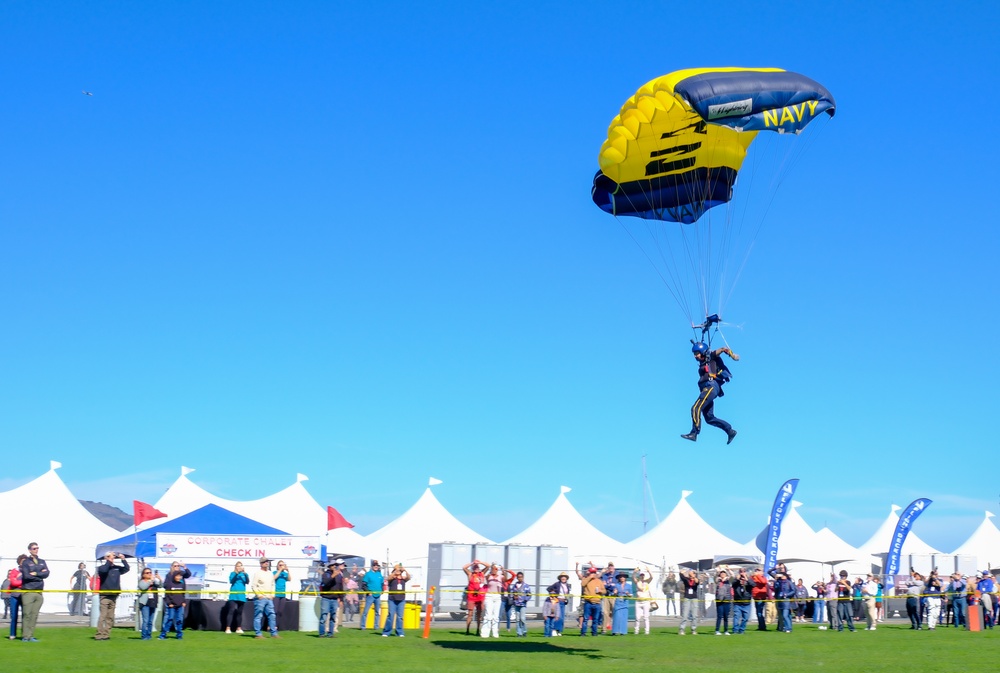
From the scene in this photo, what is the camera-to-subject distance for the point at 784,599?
22188 millimetres

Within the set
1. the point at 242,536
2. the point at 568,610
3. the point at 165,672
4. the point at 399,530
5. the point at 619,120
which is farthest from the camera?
the point at 399,530

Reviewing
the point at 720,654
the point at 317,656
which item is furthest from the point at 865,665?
the point at 317,656

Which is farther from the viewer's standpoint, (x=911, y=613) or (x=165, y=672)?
(x=911, y=613)

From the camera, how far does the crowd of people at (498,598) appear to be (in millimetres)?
16797

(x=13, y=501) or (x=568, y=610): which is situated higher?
(x=13, y=501)

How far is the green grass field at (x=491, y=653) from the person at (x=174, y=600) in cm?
55

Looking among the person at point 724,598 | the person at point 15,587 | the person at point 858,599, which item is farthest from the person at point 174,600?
the person at point 858,599

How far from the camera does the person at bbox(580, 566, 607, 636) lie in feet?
65.4

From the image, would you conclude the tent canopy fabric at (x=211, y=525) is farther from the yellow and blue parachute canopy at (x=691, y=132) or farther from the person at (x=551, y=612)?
the yellow and blue parachute canopy at (x=691, y=132)

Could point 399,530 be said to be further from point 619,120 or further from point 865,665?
point 865,665

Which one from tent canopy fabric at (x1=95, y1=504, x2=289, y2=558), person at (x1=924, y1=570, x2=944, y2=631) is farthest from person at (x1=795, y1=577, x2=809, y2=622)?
tent canopy fabric at (x1=95, y1=504, x2=289, y2=558)

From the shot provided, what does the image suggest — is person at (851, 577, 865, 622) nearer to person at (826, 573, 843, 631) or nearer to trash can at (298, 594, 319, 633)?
person at (826, 573, 843, 631)

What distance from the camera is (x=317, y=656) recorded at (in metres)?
14.9

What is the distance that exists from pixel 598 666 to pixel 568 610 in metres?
14.3
